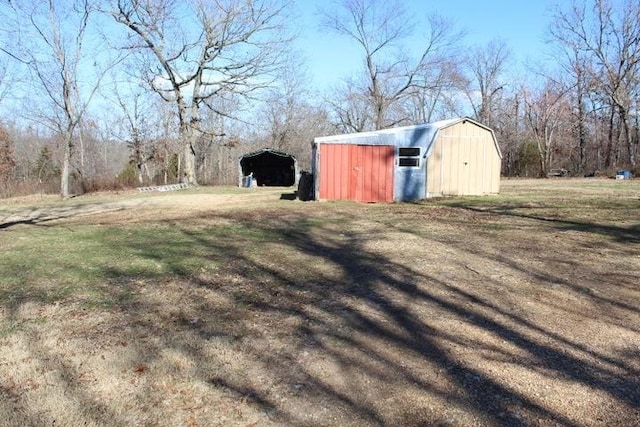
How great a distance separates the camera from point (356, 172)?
1812cm

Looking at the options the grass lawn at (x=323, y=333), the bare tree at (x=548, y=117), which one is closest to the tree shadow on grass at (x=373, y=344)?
the grass lawn at (x=323, y=333)

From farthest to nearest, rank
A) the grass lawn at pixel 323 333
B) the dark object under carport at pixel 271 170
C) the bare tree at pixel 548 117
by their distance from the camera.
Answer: the bare tree at pixel 548 117
the dark object under carport at pixel 271 170
the grass lawn at pixel 323 333

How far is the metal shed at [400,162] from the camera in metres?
18.0

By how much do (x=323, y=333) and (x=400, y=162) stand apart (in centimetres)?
1442

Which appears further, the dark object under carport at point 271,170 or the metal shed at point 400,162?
the dark object under carport at point 271,170

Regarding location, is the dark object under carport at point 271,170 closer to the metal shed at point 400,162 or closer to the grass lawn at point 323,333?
the metal shed at point 400,162

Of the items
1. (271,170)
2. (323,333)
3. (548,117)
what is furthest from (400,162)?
(548,117)

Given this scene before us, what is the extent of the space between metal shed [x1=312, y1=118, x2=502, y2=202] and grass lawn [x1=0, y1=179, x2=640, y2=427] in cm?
894

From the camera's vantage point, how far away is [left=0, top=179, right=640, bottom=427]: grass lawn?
3.41 m

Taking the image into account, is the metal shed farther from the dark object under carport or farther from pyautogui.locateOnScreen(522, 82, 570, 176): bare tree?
pyautogui.locateOnScreen(522, 82, 570, 176): bare tree

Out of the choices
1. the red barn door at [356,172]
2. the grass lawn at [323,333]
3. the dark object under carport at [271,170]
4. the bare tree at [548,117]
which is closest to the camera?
the grass lawn at [323,333]

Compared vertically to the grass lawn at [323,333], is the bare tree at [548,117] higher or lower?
→ higher

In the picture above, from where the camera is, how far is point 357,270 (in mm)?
7129

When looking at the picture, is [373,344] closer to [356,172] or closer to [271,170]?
[356,172]
